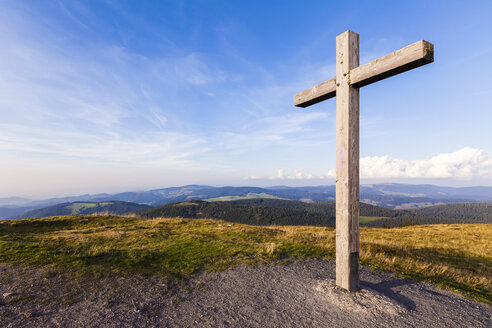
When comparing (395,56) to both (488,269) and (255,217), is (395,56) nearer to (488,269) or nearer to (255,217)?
(488,269)

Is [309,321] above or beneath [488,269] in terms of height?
above

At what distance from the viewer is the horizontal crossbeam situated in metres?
3.89

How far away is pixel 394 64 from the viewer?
14.0ft

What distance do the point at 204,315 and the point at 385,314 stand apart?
3305mm

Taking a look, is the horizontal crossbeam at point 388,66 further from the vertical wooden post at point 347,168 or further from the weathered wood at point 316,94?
the vertical wooden post at point 347,168

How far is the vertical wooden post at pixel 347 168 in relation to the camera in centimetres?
478

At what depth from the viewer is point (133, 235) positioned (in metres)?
9.30

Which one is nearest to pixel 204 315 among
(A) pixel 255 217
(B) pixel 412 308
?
(B) pixel 412 308

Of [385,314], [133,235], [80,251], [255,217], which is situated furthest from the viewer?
[255,217]

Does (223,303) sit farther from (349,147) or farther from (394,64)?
(394,64)

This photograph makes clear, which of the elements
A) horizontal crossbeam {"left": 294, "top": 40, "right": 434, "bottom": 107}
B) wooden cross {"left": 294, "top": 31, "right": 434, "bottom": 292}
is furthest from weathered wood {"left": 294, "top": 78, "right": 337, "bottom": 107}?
wooden cross {"left": 294, "top": 31, "right": 434, "bottom": 292}

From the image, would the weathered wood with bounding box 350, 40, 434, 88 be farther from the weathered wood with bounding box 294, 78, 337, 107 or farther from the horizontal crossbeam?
the weathered wood with bounding box 294, 78, 337, 107

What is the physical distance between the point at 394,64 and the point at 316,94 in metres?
1.91

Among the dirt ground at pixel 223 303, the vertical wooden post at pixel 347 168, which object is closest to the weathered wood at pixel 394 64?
Answer: the vertical wooden post at pixel 347 168
